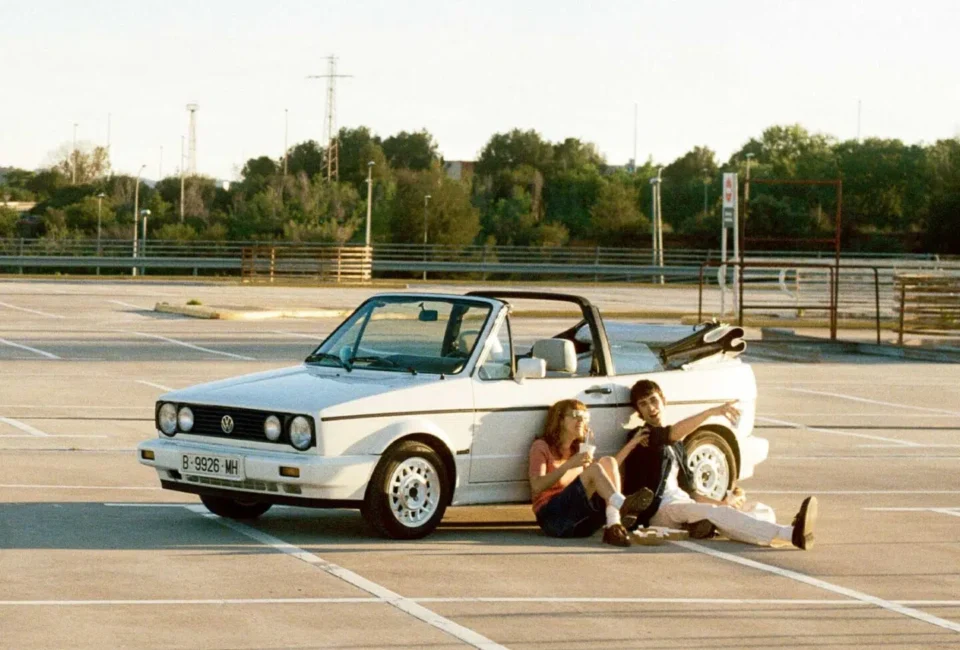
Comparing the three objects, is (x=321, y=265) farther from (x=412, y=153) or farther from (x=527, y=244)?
(x=412, y=153)

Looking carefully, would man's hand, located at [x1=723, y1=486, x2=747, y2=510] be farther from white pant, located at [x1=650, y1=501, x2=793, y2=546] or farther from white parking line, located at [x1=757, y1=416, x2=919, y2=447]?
white parking line, located at [x1=757, y1=416, x2=919, y2=447]

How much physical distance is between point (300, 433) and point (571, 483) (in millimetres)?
1885

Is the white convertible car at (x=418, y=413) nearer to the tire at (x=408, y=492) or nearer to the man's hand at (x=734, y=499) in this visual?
the tire at (x=408, y=492)

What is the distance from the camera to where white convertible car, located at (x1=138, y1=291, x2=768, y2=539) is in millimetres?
10633

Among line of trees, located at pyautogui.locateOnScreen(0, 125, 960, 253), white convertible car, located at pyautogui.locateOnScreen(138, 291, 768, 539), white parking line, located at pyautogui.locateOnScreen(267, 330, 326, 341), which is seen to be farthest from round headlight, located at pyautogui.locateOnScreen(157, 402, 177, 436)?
line of trees, located at pyautogui.locateOnScreen(0, 125, 960, 253)

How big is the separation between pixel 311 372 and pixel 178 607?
344 cm

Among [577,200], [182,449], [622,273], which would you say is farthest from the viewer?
[577,200]

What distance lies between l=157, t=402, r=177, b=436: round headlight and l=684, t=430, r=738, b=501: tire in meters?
3.55

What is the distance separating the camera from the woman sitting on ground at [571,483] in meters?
11.2

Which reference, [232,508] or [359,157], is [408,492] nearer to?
[232,508]

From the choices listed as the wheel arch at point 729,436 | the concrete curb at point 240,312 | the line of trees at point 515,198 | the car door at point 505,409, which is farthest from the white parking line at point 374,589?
the line of trees at point 515,198

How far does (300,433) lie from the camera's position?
10.6 m

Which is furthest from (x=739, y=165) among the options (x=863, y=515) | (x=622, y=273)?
(x=863, y=515)

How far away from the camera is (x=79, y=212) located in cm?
12500
